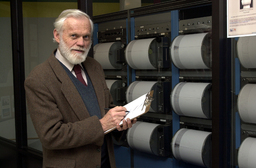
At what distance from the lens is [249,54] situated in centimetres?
175

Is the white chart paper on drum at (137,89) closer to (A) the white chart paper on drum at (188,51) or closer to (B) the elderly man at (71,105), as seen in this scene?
(A) the white chart paper on drum at (188,51)

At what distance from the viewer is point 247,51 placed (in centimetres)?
172

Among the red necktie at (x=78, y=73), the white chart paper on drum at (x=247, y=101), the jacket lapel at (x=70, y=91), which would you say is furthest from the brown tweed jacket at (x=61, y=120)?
the white chart paper on drum at (x=247, y=101)

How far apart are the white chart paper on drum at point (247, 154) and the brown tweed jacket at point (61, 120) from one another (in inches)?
38.8

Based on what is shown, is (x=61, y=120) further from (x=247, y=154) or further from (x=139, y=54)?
(x=139, y=54)

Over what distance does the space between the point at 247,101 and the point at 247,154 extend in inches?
15.0

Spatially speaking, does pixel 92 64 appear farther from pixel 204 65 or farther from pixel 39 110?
pixel 204 65

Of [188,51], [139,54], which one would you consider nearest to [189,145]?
[188,51]

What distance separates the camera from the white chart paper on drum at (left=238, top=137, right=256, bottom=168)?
6.15 ft

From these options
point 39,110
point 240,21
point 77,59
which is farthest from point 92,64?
point 240,21

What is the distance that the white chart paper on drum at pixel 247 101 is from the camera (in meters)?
1.82

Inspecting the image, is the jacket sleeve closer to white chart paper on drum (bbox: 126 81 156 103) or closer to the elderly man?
the elderly man

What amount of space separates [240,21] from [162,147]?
1.72 meters

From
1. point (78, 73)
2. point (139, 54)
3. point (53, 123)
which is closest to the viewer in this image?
point (53, 123)
